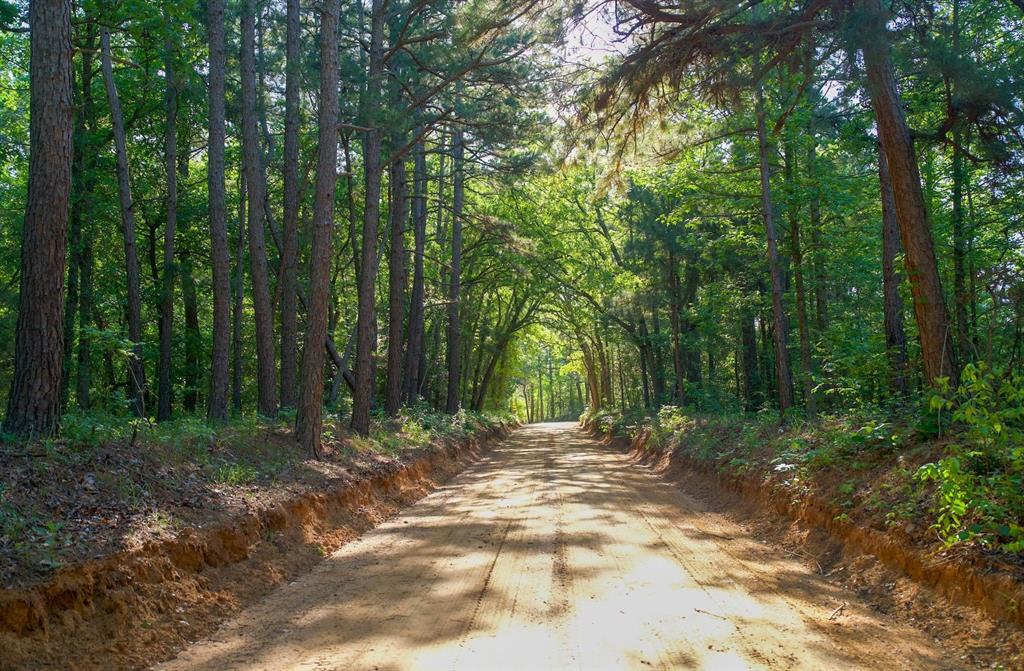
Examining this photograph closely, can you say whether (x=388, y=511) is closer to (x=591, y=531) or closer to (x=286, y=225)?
(x=591, y=531)

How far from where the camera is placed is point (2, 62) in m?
17.4

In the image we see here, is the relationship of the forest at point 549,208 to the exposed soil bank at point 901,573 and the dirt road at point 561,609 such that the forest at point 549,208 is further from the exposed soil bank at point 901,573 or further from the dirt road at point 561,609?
the dirt road at point 561,609

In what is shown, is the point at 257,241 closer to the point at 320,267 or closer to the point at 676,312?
the point at 320,267

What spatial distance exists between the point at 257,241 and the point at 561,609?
11.4m

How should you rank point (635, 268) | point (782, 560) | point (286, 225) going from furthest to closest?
point (635, 268)
point (286, 225)
point (782, 560)

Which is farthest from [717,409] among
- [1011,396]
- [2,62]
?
[2,62]

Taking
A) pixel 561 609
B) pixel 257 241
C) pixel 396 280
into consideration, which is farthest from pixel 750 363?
pixel 561 609

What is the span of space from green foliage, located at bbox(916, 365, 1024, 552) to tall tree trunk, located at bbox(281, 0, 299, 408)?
11.7m

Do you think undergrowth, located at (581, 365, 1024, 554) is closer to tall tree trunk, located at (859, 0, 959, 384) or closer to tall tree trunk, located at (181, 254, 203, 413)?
tall tree trunk, located at (859, 0, 959, 384)

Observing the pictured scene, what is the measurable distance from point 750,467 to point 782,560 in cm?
372

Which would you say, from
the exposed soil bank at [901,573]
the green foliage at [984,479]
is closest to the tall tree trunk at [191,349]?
the exposed soil bank at [901,573]

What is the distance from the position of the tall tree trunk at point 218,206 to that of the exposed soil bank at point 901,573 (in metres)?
9.83

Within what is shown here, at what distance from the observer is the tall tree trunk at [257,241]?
13.9 m

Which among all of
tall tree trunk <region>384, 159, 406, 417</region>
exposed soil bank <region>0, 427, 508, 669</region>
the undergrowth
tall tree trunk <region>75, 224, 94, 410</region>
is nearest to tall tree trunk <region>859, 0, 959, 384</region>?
the undergrowth
